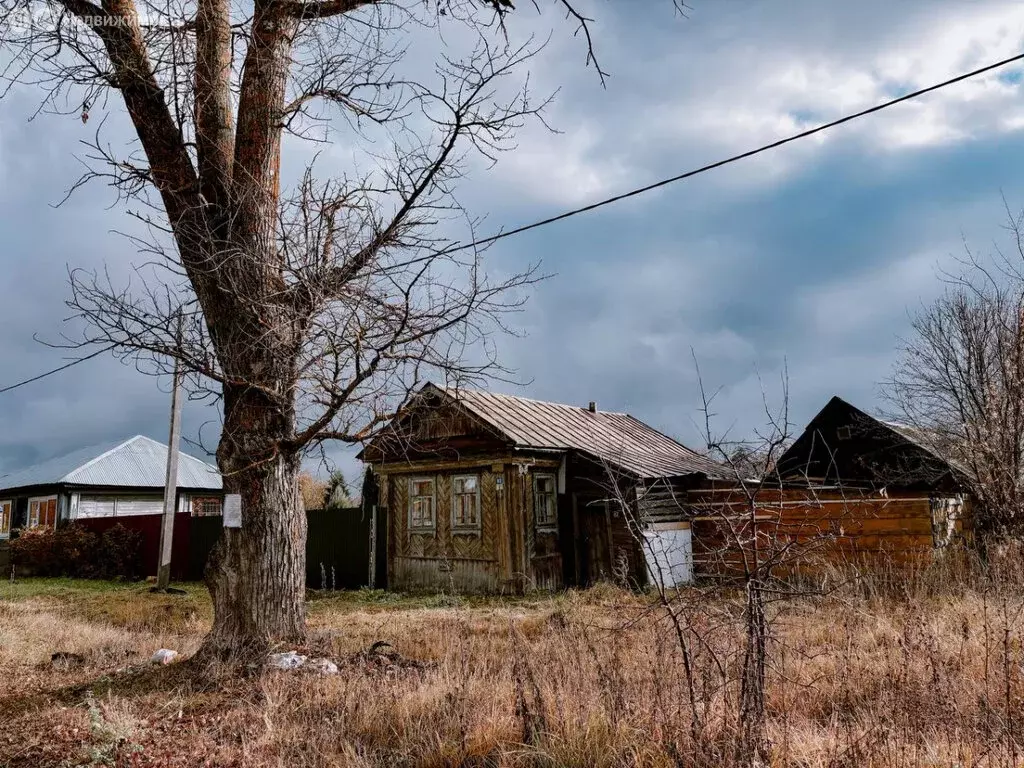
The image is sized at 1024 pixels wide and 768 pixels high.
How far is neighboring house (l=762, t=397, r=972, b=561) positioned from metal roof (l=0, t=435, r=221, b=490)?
20817 millimetres

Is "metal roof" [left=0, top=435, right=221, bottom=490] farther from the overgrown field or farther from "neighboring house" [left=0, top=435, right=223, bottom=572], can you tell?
the overgrown field

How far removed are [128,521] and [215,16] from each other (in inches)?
790

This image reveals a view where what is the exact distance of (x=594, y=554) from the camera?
52.0 ft

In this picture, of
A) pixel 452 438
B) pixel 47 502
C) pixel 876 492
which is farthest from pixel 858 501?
pixel 47 502

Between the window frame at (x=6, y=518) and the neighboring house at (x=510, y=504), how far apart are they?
2065cm

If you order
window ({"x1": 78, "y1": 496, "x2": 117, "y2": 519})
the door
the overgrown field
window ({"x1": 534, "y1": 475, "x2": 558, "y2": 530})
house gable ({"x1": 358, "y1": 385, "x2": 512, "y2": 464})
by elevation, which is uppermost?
house gable ({"x1": 358, "y1": 385, "x2": 512, "y2": 464})

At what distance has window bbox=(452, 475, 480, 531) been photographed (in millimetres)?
16250

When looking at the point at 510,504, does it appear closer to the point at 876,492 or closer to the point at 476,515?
the point at 476,515

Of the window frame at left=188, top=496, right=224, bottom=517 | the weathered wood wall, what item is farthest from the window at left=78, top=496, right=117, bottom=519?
the weathered wood wall

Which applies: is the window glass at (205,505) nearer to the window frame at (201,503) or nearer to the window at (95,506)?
the window frame at (201,503)

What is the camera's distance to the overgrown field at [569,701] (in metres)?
4.02

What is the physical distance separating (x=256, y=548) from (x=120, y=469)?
25432mm

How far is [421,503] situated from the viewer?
17.4 meters

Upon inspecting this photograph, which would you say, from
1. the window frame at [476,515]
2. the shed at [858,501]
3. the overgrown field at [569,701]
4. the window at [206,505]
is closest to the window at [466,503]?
the window frame at [476,515]
